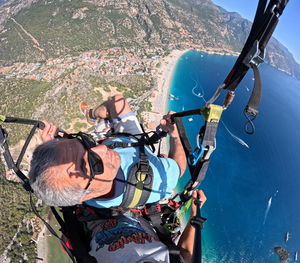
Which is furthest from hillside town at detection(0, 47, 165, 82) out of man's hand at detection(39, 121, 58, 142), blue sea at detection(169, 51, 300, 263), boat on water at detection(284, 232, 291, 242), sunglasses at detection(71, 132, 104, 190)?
sunglasses at detection(71, 132, 104, 190)

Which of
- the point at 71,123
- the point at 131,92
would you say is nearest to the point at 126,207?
the point at 71,123

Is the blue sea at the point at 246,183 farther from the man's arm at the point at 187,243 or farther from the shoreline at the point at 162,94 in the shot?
the man's arm at the point at 187,243

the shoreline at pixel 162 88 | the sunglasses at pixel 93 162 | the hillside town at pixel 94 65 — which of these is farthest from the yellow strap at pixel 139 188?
the hillside town at pixel 94 65

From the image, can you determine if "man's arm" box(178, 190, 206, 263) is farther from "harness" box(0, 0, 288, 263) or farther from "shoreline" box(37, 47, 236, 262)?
"shoreline" box(37, 47, 236, 262)

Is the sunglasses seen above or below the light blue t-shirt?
above

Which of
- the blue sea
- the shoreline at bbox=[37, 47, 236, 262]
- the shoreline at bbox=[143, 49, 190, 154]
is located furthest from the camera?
the shoreline at bbox=[143, 49, 190, 154]

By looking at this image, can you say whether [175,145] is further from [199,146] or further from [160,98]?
[160,98]

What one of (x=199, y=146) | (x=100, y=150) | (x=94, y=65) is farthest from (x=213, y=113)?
(x=94, y=65)

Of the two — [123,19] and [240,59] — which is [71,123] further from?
[123,19]
